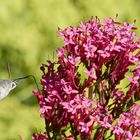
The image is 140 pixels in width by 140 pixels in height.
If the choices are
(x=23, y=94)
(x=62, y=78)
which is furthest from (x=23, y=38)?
(x=62, y=78)

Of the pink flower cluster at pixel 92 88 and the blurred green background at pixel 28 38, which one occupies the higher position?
the blurred green background at pixel 28 38

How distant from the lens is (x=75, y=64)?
338 cm

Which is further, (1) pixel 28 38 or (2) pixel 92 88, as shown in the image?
(1) pixel 28 38

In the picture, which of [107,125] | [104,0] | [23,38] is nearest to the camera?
[107,125]

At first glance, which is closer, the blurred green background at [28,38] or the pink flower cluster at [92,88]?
the pink flower cluster at [92,88]

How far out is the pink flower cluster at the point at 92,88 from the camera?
3.38m

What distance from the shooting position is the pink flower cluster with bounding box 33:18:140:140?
338cm

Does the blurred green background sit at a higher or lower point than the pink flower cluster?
higher

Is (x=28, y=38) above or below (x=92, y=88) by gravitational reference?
above

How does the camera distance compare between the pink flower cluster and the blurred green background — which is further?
the blurred green background

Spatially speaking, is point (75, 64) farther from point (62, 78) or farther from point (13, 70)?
point (13, 70)

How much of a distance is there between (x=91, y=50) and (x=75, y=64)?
0.12 meters

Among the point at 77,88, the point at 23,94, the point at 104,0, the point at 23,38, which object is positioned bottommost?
the point at 77,88

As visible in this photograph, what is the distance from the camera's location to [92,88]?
3.48m
